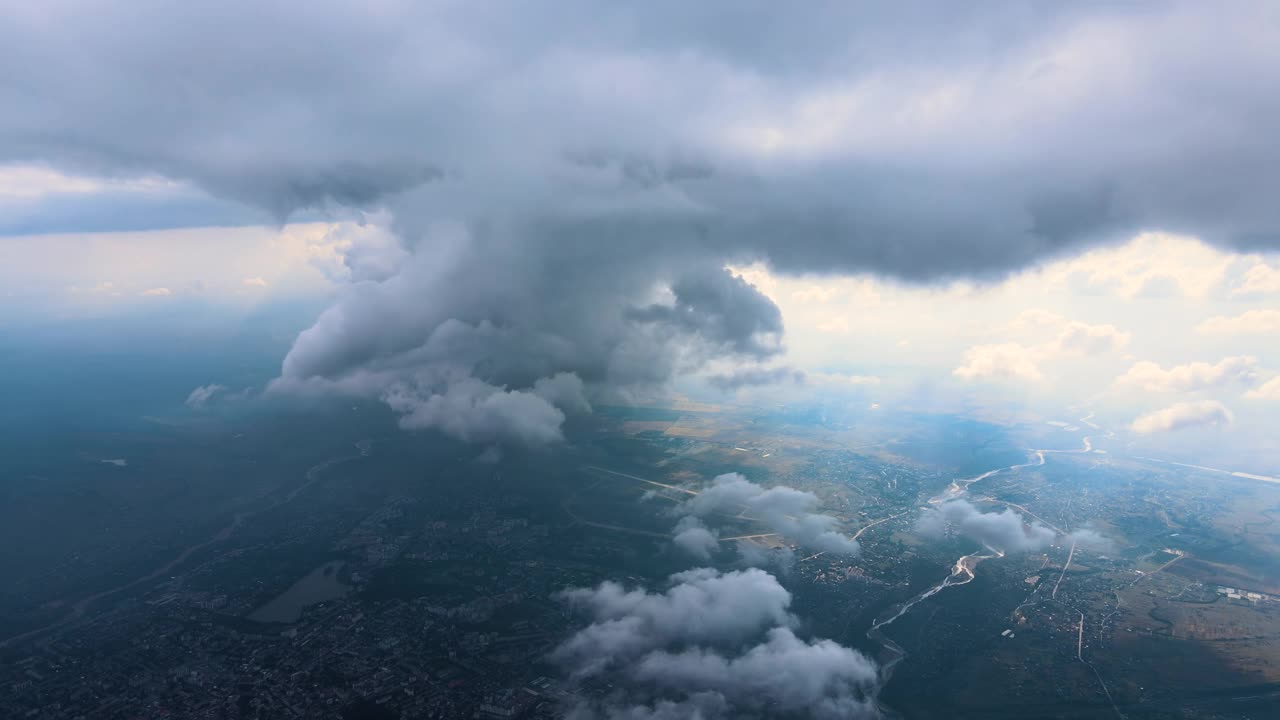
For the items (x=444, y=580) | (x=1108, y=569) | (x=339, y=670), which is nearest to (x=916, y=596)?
(x=1108, y=569)

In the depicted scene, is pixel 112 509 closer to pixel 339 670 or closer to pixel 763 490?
→ pixel 339 670

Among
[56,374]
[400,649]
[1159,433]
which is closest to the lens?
[400,649]

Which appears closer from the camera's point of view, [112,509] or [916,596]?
[916,596]

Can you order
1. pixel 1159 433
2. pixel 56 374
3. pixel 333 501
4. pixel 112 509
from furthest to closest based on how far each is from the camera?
1. pixel 56 374
2. pixel 1159 433
3. pixel 333 501
4. pixel 112 509

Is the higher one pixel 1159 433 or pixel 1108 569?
pixel 1159 433

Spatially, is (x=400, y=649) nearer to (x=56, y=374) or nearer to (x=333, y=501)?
(x=333, y=501)

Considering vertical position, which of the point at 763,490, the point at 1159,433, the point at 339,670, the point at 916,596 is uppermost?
the point at 1159,433

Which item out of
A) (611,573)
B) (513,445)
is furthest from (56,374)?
(611,573)
